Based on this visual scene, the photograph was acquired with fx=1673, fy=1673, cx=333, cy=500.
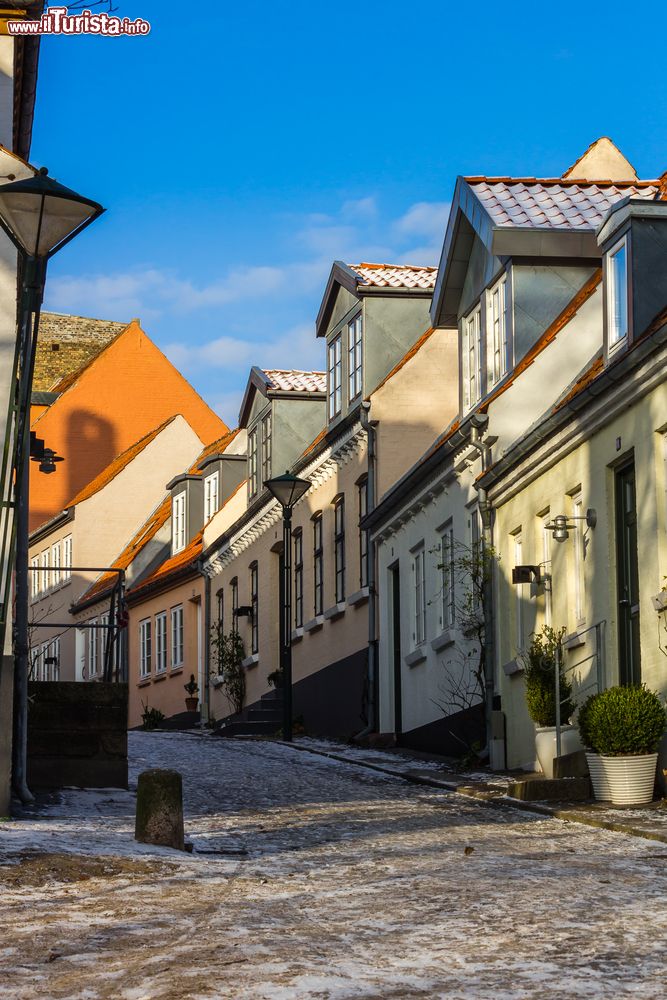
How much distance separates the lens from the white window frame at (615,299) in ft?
54.5

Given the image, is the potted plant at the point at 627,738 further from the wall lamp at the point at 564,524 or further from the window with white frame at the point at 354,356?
the window with white frame at the point at 354,356

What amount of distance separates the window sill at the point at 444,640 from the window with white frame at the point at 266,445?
12397 mm

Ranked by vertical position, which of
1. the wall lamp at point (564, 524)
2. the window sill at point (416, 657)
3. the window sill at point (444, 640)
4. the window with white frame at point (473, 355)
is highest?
the window with white frame at point (473, 355)

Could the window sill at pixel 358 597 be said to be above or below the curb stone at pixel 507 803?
above

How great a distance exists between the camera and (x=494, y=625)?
66.6 feet

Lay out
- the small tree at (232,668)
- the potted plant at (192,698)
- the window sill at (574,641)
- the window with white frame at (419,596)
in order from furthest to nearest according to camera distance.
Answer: the potted plant at (192,698) → the small tree at (232,668) → the window with white frame at (419,596) → the window sill at (574,641)

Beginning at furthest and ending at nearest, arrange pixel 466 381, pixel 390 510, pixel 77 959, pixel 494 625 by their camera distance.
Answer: pixel 390 510 < pixel 466 381 < pixel 494 625 < pixel 77 959

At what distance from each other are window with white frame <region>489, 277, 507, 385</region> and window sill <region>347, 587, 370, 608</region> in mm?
6649

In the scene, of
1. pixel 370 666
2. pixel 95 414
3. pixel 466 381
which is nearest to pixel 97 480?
pixel 95 414

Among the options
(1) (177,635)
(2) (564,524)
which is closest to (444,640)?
(2) (564,524)

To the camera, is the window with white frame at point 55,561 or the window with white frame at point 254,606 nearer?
the window with white frame at point 254,606

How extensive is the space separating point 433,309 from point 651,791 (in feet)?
36.5

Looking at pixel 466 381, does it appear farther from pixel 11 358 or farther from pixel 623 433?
pixel 11 358

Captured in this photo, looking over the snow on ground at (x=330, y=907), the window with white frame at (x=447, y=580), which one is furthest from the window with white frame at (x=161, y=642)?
the snow on ground at (x=330, y=907)
